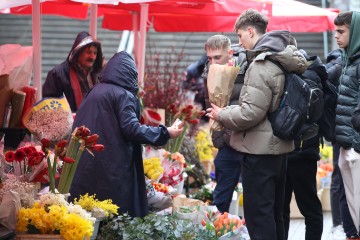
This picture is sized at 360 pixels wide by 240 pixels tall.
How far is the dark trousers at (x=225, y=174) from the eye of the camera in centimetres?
939

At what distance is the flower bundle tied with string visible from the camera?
6820 mm

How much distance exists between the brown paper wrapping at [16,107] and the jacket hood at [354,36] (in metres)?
3.06

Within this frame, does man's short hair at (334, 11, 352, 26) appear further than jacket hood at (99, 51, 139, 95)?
Yes

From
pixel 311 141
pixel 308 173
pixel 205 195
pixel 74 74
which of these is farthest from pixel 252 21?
pixel 205 195

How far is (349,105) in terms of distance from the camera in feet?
29.1

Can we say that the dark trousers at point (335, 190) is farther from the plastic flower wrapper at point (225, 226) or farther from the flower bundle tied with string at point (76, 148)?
the flower bundle tied with string at point (76, 148)

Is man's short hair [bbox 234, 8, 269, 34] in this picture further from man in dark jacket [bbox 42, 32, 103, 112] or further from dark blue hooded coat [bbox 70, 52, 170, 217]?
man in dark jacket [bbox 42, 32, 103, 112]

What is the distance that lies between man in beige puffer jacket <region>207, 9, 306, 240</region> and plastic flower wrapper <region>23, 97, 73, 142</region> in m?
1.29

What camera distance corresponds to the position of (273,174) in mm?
7332

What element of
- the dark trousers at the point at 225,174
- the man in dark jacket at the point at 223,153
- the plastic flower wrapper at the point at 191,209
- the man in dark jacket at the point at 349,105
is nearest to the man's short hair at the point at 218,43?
the man in dark jacket at the point at 223,153

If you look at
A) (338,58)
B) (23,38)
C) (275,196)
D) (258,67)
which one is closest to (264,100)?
(258,67)

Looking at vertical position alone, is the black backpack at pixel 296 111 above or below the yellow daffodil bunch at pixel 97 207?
above

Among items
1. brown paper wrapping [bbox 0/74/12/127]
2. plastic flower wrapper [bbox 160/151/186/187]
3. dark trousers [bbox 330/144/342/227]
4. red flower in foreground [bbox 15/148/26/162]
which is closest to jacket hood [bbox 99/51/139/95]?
brown paper wrapping [bbox 0/74/12/127]

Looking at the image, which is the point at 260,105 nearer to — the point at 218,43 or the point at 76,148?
the point at 76,148
